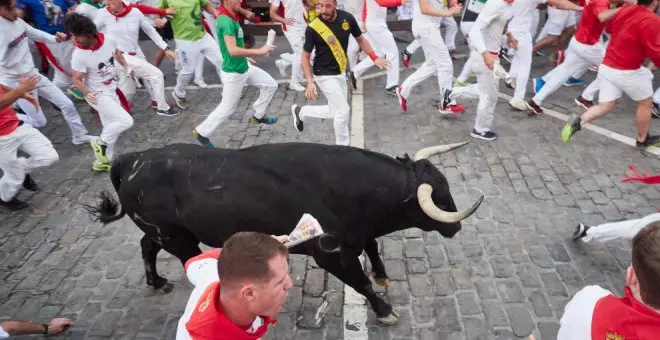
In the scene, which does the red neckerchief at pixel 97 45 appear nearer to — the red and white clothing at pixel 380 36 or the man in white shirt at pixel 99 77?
the man in white shirt at pixel 99 77

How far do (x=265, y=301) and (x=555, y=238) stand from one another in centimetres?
371

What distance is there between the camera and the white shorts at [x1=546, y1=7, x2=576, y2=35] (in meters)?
9.16

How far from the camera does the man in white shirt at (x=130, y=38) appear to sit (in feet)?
26.1

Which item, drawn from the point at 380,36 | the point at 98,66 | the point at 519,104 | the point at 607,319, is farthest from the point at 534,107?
the point at 98,66

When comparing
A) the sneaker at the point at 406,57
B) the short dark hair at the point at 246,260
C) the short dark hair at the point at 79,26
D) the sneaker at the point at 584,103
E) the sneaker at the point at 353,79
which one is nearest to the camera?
the short dark hair at the point at 246,260

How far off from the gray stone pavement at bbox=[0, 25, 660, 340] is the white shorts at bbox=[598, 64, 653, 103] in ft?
2.46

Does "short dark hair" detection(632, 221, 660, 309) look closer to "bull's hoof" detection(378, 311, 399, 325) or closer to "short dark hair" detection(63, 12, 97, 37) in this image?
"bull's hoof" detection(378, 311, 399, 325)

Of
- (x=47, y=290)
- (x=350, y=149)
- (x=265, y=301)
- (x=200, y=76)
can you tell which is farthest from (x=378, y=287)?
(x=200, y=76)

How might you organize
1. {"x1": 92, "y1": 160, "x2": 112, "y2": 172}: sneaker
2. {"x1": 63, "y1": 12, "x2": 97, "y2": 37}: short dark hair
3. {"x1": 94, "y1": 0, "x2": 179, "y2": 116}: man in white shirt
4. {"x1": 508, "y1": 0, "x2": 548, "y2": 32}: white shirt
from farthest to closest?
{"x1": 94, "y1": 0, "x2": 179, "y2": 116}: man in white shirt, {"x1": 508, "y1": 0, "x2": 548, "y2": 32}: white shirt, {"x1": 92, "y1": 160, "x2": 112, "y2": 172}: sneaker, {"x1": 63, "y1": 12, "x2": 97, "y2": 37}: short dark hair

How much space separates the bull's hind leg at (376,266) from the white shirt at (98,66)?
4425 mm

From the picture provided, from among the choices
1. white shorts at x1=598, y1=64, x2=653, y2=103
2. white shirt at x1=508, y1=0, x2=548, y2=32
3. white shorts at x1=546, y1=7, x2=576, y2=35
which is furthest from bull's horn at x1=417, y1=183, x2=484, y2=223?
white shorts at x1=546, y1=7, x2=576, y2=35

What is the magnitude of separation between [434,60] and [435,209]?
492 cm

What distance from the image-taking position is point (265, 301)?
218 centimetres

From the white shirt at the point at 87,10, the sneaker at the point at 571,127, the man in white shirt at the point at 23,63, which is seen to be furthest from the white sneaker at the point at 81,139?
the sneaker at the point at 571,127
